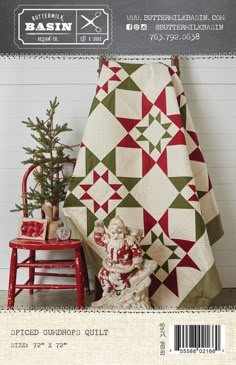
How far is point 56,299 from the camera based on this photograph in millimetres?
2014

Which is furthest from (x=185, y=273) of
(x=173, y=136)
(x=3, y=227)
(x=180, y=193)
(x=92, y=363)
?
(x=92, y=363)

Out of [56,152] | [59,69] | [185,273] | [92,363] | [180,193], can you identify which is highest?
[59,69]

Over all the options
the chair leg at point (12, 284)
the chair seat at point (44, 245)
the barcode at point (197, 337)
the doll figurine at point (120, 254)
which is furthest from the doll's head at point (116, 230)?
the barcode at point (197, 337)

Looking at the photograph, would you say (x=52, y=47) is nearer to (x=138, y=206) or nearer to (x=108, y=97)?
(x=108, y=97)

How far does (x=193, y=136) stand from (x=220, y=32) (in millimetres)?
445

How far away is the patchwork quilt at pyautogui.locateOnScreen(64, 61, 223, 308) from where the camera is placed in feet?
6.09

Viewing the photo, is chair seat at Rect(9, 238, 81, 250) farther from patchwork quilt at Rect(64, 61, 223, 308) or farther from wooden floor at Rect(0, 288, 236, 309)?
wooden floor at Rect(0, 288, 236, 309)

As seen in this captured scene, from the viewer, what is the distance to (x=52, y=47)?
2.04m

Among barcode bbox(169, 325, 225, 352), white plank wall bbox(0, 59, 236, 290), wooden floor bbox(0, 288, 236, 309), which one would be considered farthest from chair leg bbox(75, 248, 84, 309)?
barcode bbox(169, 325, 225, 352)

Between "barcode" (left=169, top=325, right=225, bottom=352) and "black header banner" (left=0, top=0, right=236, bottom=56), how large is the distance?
4.75ft

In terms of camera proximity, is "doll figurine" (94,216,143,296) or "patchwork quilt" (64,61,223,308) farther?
"patchwork quilt" (64,61,223,308)

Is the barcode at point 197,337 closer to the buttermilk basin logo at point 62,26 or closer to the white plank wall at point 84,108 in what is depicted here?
the buttermilk basin logo at point 62,26

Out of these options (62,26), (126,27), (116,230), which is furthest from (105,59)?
(116,230)

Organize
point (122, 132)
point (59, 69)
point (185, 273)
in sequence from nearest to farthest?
point (185, 273) → point (122, 132) → point (59, 69)
